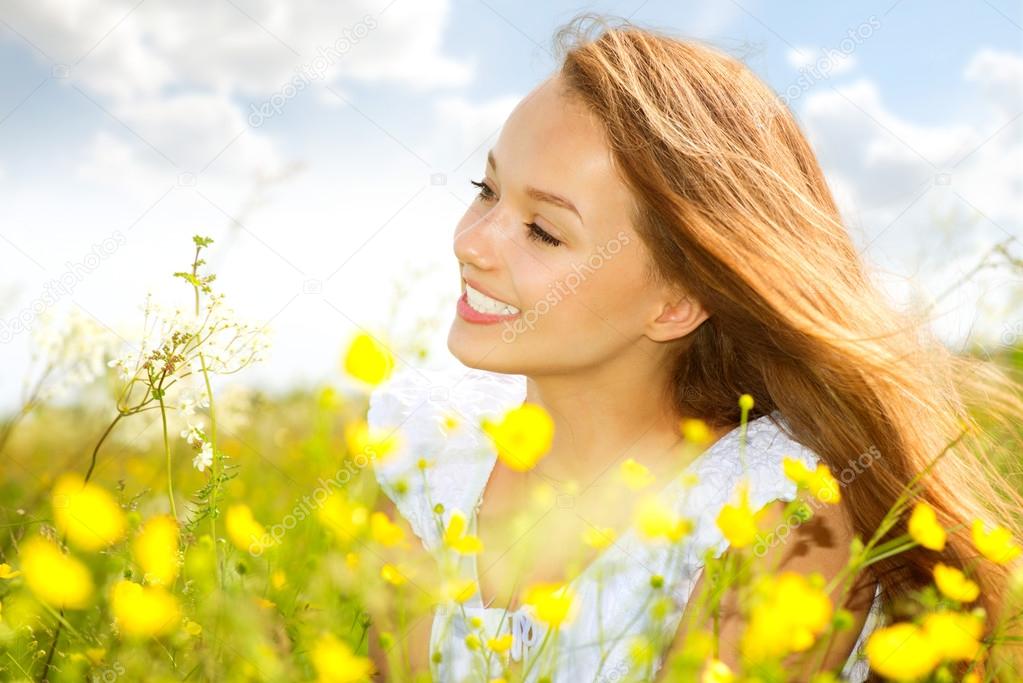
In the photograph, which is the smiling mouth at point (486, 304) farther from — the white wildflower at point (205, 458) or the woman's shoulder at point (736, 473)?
the white wildflower at point (205, 458)

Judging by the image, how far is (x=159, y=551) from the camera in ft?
3.90

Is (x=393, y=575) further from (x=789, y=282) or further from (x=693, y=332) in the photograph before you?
(x=693, y=332)

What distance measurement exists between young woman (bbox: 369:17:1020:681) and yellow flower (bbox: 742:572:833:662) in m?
0.68

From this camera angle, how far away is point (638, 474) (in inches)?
55.3

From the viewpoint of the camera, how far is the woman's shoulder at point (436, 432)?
2.46m

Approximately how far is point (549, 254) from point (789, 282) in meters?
0.47

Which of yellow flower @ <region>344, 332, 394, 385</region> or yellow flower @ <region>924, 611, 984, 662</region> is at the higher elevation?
yellow flower @ <region>344, 332, 394, 385</region>

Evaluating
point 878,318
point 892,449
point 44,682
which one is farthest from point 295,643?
point 878,318

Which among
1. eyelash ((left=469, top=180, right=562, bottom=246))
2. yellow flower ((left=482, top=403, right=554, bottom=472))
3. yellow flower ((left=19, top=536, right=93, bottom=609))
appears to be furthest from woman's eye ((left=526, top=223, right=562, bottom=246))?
yellow flower ((left=19, top=536, right=93, bottom=609))

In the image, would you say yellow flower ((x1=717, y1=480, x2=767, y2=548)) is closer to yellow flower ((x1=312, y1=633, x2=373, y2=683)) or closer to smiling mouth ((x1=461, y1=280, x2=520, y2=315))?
yellow flower ((x1=312, y1=633, x2=373, y2=683))

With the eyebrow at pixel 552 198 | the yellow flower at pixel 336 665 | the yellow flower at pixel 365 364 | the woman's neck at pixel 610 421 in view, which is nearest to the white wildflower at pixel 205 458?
the yellow flower at pixel 365 364

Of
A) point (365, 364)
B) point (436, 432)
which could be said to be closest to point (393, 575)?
point (365, 364)

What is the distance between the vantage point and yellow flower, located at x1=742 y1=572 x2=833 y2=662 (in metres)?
1.04

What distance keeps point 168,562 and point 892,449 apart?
1387 millimetres
